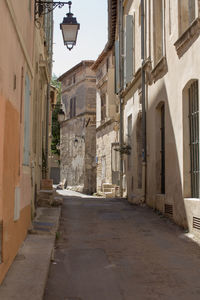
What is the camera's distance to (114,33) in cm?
1884

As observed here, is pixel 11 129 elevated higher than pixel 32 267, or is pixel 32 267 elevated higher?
pixel 11 129

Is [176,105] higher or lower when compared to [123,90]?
lower

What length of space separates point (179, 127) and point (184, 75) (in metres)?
1.05

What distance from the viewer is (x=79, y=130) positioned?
28.8 metres

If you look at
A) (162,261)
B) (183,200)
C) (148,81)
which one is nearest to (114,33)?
(148,81)

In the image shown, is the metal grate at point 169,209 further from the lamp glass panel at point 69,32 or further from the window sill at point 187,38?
the lamp glass panel at point 69,32

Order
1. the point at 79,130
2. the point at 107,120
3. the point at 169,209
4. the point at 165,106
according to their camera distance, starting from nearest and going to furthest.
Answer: the point at 169,209 < the point at 165,106 < the point at 107,120 < the point at 79,130

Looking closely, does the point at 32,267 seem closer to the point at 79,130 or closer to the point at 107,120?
the point at 107,120

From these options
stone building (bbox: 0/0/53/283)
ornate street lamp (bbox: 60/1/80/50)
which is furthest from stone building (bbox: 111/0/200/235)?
stone building (bbox: 0/0/53/283)

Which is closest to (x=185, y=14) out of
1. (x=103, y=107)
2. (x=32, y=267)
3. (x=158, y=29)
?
(x=158, y=29)

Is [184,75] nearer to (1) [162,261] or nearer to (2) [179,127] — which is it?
(2) [179,127]

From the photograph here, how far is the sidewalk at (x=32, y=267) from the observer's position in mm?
3818

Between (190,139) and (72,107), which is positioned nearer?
(190,139)

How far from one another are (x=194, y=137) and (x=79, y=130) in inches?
825
